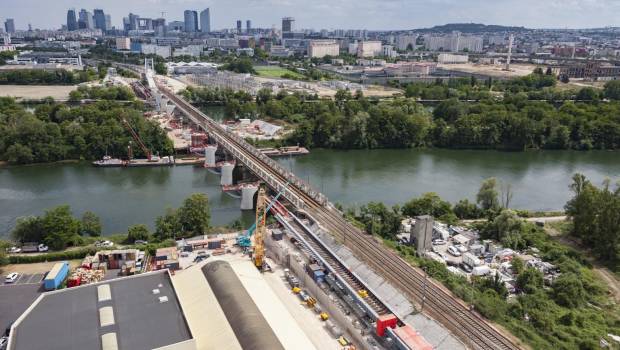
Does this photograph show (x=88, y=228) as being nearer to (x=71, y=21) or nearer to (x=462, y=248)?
(x=462, y=248)

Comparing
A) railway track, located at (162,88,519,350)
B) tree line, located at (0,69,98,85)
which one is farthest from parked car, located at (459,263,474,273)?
tree line, located at (0,69,98,85)

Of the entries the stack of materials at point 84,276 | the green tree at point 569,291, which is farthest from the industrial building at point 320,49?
the green tree at point 569,291

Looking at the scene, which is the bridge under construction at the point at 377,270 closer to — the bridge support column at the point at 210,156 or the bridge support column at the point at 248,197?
the bridge support column at the point at 248,197

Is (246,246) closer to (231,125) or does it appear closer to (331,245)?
(331,245)

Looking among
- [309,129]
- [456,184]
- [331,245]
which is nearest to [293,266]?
[331,245]

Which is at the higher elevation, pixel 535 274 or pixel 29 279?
pixel 535 274

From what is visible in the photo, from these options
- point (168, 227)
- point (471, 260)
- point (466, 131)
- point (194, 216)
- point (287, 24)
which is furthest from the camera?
point (287, 24)

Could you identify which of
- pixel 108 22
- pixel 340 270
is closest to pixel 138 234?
pixel 340 270

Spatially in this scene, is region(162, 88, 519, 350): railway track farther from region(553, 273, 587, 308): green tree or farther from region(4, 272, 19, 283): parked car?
region(4, 272, 19, 283): parked car
